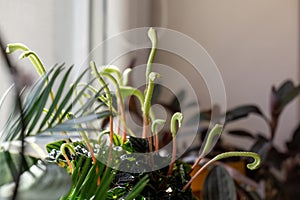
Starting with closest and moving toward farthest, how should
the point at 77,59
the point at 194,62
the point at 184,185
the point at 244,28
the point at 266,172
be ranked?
the point at 184,185
the point at 194,62
the point at 77,59
the point at 266,172
the point at 244,28

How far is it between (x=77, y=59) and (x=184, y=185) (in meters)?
0.65

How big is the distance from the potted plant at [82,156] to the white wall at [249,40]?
0.97 m

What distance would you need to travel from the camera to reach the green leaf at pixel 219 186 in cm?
86

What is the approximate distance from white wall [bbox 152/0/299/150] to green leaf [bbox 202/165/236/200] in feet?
1.59

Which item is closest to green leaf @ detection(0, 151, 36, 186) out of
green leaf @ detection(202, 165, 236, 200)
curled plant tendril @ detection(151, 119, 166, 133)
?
curled plant tendril @ detection(151, 119, 166, 133)

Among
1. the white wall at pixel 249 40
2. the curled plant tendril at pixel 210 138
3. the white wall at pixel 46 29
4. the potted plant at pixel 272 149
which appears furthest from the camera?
the white wall at pixel 249 40

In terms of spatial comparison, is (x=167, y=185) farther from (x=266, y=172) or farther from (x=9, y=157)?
(x=266, y=172)

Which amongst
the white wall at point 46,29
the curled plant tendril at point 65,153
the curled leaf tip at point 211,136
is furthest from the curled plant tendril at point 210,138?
the white wall at point 46,29

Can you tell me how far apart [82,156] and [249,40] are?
1.25 meters

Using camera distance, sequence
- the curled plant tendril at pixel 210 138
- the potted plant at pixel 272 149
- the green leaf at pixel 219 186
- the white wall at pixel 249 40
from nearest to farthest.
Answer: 1. the curled plant tendril at pixel 210 138
2. the green leaf at pixel 219 186
3. the potted plant at pixel 272 149
4. the white wall at pixel 249 40

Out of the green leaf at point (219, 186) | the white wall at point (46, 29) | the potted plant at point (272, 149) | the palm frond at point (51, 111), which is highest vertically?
the palm frond at point (51, 111)

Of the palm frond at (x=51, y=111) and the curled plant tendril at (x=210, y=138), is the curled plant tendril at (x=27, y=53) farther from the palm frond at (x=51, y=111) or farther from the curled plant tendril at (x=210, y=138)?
the curled plant tendril at (x=210, y=138)

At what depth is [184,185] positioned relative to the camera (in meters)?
0.47

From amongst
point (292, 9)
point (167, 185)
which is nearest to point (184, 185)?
point (167, 185)
